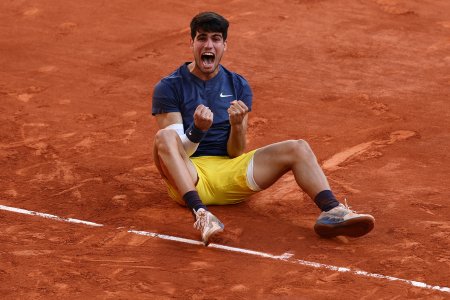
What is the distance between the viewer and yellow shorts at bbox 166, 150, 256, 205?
9.23 meters

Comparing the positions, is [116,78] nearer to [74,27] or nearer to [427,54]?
[74,27]

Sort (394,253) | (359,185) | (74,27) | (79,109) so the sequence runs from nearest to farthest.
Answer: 1. (394,253)
2. (359,185)
3. (79,109)
4. (74,27)

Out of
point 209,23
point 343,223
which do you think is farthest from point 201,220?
point 209,23

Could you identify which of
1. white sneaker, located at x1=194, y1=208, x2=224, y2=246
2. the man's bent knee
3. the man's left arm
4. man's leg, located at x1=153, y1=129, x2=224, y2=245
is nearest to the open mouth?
the man's left arm

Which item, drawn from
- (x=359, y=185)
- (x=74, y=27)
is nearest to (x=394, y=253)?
(x=359, y=185)

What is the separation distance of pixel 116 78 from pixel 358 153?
3.45 m

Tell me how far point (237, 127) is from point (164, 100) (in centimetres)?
63

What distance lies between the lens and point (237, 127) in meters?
9.06

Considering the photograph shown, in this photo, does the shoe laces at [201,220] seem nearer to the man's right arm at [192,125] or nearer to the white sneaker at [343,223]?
the man's right arm at [192,125]

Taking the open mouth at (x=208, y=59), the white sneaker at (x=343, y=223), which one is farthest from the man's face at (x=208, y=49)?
the white sneaker at (x=343, y=223)

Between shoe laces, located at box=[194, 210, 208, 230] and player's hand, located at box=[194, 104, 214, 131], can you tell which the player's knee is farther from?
shoe laces, located at box=[194, 210, 208, 230]

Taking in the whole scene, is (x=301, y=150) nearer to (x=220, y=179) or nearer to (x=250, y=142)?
(x=220, y=179)

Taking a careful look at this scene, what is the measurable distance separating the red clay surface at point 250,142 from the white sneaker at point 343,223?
112mm

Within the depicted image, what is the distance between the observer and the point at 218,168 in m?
9.30
